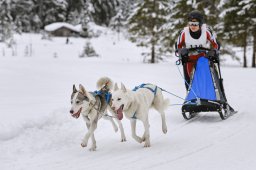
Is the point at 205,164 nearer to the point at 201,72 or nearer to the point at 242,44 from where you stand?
the point at 201,72

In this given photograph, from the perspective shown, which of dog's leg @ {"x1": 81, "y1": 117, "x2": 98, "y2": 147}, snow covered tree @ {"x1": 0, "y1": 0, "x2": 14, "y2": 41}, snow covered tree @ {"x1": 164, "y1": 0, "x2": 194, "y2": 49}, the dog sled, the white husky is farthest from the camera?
snow covered tree @ {"x1": 0, "y1": 0, "x2": 14, "y2": 41}

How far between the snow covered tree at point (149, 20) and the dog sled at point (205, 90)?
2274 centimetres

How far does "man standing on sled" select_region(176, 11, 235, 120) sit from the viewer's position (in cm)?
809

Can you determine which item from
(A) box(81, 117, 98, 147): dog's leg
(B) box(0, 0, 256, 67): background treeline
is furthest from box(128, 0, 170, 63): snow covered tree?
(A) box(81, 117, 98, 147): dog's leg

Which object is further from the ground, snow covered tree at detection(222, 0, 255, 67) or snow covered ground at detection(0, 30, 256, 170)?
snow covered tree at detection(222, 0, 255, 67)

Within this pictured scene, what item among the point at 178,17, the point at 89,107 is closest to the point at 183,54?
the point at 89,107

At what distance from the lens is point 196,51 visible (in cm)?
845

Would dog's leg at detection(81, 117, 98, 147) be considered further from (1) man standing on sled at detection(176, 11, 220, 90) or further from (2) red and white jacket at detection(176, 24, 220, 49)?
(2) red and white jacket at detection(176, 24, 220, 49)

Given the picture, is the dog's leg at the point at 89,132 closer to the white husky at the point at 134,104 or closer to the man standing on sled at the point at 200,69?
the white husky at the point at 134,104

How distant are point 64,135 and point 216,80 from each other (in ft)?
10.7

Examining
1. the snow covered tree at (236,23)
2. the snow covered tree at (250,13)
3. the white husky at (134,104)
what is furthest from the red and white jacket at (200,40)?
the snow covered tree at (236,23)

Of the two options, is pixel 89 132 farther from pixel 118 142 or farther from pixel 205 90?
pixel 205 90

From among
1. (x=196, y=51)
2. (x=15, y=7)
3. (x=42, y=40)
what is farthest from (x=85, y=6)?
(x=196, y=51)

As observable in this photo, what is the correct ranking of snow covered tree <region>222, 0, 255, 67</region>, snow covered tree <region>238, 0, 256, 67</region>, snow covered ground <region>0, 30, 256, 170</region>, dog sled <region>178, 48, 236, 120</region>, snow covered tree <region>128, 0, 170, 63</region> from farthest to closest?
1. snow covered tree <region>128, 0, 170, 63</region>
2. snow covered tree <region>222, 0, 255, 67</region>
3. snow covered tree <region>238, 0, 256, 67</region>
4. dog sled <region>178, 48, 236, 120</region>
5. snow covered ground <region>0, 30, 256, 170</region>
